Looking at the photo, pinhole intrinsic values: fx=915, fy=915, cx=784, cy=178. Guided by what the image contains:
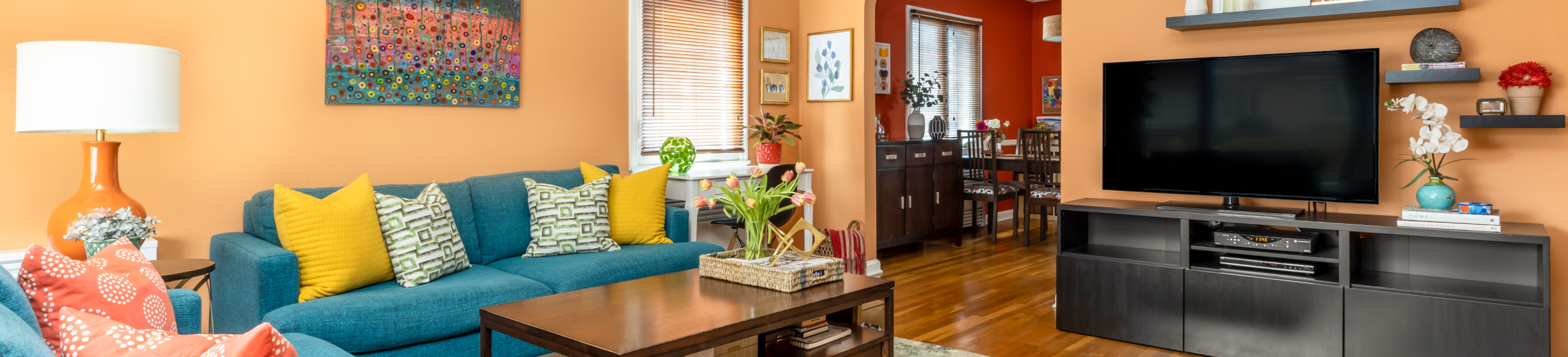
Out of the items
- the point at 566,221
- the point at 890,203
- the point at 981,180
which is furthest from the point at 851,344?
the point at 981,180

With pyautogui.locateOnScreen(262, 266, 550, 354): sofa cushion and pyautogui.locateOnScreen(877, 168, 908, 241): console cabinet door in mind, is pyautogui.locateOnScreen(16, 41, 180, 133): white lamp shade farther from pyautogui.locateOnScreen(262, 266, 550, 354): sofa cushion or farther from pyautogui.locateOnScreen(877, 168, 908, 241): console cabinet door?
pyautogui.locateOnScreen(877, 168, 908, 241): console cabinet door

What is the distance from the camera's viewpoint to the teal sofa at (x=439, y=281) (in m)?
2.56

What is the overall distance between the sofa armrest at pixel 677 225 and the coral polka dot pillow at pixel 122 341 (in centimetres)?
271

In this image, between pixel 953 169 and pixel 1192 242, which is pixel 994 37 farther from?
pixel 1192 242

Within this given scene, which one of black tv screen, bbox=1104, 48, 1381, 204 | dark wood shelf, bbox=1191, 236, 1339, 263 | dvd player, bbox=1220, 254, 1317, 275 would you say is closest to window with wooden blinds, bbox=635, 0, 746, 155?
black tv screen, bbox=1104, 48, 1381, 204

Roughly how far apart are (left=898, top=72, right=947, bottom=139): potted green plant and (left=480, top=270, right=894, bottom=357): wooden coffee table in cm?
355

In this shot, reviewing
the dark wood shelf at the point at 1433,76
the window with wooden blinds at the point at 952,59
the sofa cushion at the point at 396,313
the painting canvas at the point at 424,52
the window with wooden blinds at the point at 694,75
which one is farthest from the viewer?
the window with wooden blinds at the point at 952,59

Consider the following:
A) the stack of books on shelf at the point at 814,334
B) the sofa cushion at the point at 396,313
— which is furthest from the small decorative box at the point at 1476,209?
the sofa cushion at the point at 396,313

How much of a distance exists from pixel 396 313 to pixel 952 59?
5.38 m

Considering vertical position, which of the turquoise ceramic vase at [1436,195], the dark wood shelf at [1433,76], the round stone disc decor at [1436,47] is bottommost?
the turquoise ceramic vase at [1436,195]

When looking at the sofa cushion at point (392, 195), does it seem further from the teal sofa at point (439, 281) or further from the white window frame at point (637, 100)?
the white window frame at point (637, 100)

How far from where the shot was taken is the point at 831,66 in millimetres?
5176

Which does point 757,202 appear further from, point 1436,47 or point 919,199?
point 919,199

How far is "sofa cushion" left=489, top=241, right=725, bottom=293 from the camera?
123 inches
